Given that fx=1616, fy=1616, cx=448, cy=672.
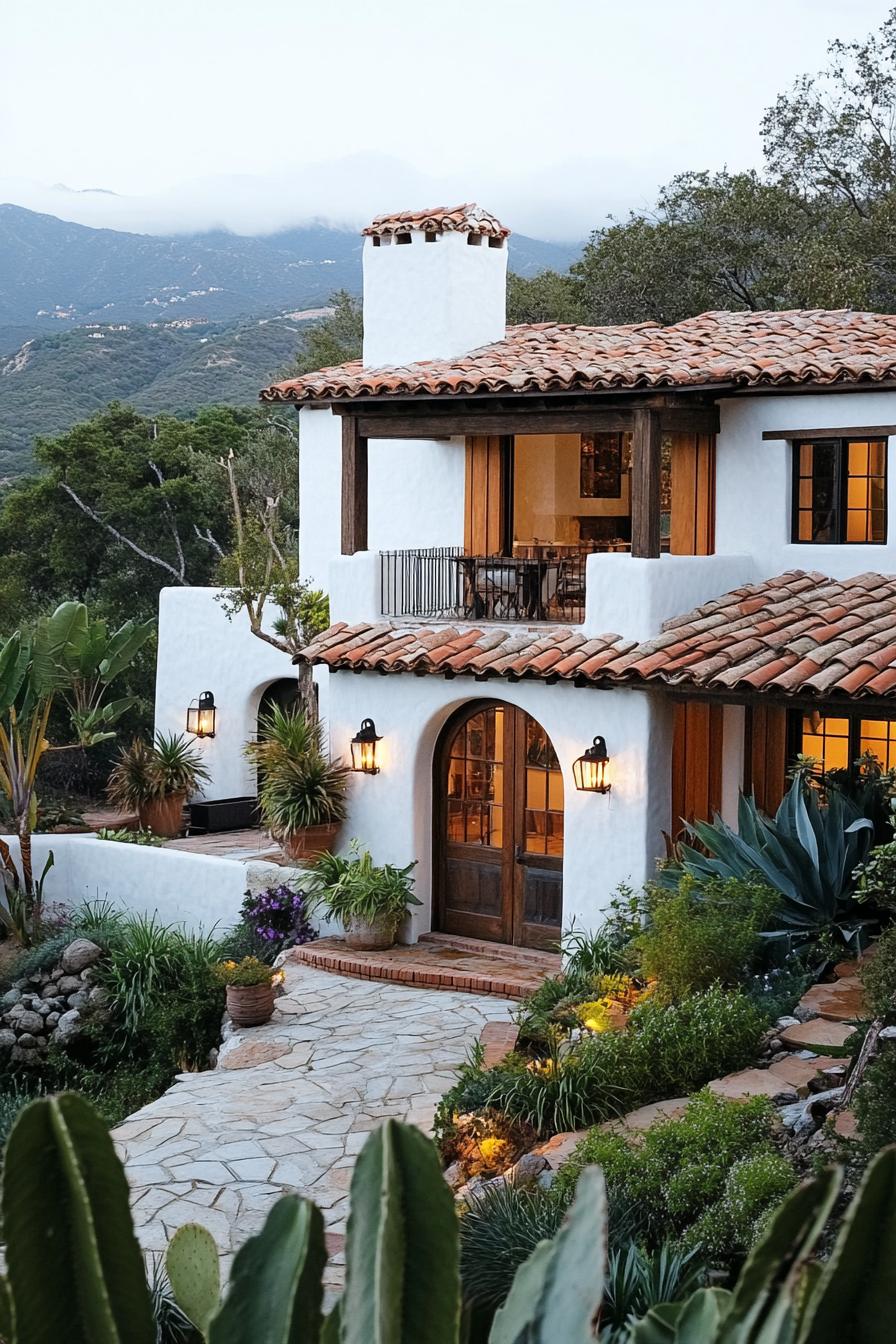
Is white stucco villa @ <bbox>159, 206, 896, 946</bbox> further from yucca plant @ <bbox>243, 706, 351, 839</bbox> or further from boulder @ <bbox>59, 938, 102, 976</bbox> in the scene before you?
boulder @ <bbox>59, 938, 102, 976</bbox>

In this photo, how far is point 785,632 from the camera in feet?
47.7

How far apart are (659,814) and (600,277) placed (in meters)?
22.4

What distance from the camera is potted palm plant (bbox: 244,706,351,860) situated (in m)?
16.7

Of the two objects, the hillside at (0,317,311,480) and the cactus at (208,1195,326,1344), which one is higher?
the hillside at (0,317,311,480)

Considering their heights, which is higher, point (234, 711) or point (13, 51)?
point (13, 51)

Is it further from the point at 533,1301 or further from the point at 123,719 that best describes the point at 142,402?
the point at 533,1301

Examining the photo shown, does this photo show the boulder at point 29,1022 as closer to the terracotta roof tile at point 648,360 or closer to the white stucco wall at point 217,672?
the white stucco wall at point 217,672

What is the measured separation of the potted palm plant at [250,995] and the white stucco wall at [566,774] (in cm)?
259

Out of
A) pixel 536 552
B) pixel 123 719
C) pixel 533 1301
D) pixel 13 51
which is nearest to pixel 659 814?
pixel 536 552

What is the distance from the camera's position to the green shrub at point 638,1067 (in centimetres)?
1020

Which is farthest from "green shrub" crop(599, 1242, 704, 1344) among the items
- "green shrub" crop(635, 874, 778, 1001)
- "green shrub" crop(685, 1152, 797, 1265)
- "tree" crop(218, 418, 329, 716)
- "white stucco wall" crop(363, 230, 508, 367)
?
"white stucco wall" crop(363, 230, 508, 367)

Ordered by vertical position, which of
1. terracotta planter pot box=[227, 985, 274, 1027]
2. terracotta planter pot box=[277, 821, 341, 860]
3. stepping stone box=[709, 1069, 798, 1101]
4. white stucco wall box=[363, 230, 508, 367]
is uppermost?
white stucco wall box=[363, 230, 508, 367]

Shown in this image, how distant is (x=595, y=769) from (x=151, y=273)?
82382mm

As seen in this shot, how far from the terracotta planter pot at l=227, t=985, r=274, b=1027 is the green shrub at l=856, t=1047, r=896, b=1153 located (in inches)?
296
